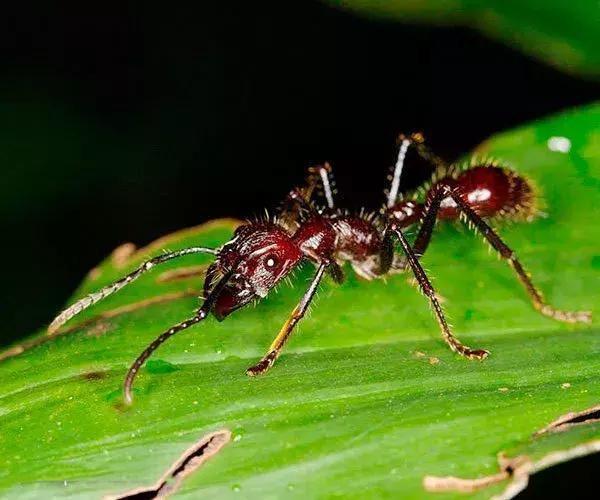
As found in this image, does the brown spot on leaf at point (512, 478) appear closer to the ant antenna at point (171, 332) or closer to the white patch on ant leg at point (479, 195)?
the ant antenna at point (171, 332)

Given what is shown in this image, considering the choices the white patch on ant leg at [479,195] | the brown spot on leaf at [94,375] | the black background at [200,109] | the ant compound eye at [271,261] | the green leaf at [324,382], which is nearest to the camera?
the green leaf at [324,382]

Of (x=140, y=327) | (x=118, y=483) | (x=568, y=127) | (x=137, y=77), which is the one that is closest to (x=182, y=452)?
(x=118, y=483)

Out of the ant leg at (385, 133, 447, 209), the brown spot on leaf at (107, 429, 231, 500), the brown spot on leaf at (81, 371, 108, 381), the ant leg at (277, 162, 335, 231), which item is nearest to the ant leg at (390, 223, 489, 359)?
the ant leg at (277, 162, 335, 231)

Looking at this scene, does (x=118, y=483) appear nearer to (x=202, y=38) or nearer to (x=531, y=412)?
(x=531, y=412)

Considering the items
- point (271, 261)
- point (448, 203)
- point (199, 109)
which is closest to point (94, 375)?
point (271, 261)

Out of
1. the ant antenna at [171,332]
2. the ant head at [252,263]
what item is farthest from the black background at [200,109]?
the ant antenna at [171,332]

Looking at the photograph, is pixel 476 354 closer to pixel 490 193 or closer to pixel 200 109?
pixel 490 193
